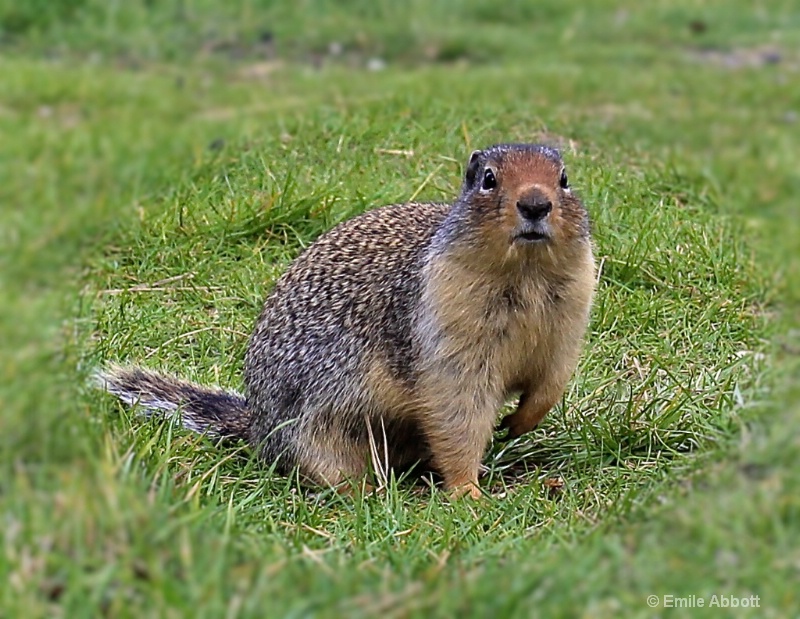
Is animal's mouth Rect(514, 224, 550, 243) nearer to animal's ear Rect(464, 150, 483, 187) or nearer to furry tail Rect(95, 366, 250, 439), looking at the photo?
animal's ear Rect(464, 150, 483, 187)

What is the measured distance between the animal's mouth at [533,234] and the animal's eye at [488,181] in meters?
0.22

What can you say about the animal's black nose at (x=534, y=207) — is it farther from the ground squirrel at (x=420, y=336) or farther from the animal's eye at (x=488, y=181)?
the animal's eye at (x=488, y=181)

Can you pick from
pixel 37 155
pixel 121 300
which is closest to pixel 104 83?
pixel 37 155

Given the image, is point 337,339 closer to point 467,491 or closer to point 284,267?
point 467,491

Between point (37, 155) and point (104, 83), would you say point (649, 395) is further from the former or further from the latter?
point (104, 83)

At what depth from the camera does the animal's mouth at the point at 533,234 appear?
151 inches

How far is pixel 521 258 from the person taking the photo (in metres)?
4.04

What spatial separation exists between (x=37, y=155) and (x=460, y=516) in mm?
6001

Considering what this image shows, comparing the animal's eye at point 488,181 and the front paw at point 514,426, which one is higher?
the animal's eye at point 488,181

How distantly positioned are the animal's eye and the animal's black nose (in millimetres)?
220

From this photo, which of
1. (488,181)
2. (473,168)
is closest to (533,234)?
(488,181)

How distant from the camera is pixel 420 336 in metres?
4.29

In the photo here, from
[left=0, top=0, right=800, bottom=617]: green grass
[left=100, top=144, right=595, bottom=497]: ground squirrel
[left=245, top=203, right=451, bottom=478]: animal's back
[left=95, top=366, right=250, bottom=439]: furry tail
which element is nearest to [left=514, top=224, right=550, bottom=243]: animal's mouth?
[left=100, top=144, right=595, bottom=497]: ground squirrel

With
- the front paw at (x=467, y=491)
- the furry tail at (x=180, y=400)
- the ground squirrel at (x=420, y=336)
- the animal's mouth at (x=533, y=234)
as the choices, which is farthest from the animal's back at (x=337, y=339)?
the animal's mouth at (x=533, y=234)
